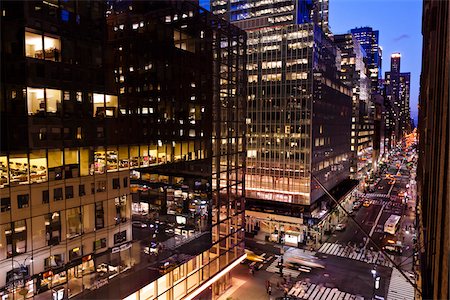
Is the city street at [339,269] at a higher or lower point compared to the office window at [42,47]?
lower

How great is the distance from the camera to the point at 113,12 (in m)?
23.0

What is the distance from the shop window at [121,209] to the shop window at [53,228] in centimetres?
442

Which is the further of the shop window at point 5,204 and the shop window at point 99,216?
the shop window at point 99,216

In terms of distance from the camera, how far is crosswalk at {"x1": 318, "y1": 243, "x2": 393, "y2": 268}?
167 ft

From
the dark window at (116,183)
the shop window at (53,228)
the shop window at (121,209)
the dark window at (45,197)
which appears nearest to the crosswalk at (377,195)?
the shop window at (121,209)

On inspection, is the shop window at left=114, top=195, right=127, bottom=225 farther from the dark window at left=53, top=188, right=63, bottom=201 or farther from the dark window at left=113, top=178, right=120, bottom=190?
the dark window at left=53, top=188, right=63, bottom=201

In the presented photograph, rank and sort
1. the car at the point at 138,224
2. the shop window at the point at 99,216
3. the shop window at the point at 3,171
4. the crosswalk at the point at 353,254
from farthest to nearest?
the crosswalk at the point at 353,254
the car at the point at 138,224
the shop window at the point at 99,216
the shop window at the point at 3,171

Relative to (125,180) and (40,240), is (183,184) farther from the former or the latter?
(40,240)

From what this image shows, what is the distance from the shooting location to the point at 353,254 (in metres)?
54.0

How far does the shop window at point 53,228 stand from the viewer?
1961 centimetres

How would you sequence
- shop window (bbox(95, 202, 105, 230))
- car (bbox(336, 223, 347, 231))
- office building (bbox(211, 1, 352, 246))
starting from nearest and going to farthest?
1. shop window (bbox(95, 202, 105, 230))
2. office building (bbox(211, 1, 352, 246))
3. car (bbox(336, 223, 347, 231))

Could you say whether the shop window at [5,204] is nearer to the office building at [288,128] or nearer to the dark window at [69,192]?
the dark window at [69,192]

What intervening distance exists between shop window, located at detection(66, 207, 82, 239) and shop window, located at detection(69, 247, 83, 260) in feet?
2.94

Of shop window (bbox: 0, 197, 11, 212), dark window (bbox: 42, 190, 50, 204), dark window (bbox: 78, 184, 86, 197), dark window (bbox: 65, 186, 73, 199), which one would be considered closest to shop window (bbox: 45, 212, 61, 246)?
dark window (bbox: 42, 190, 50, 204)
